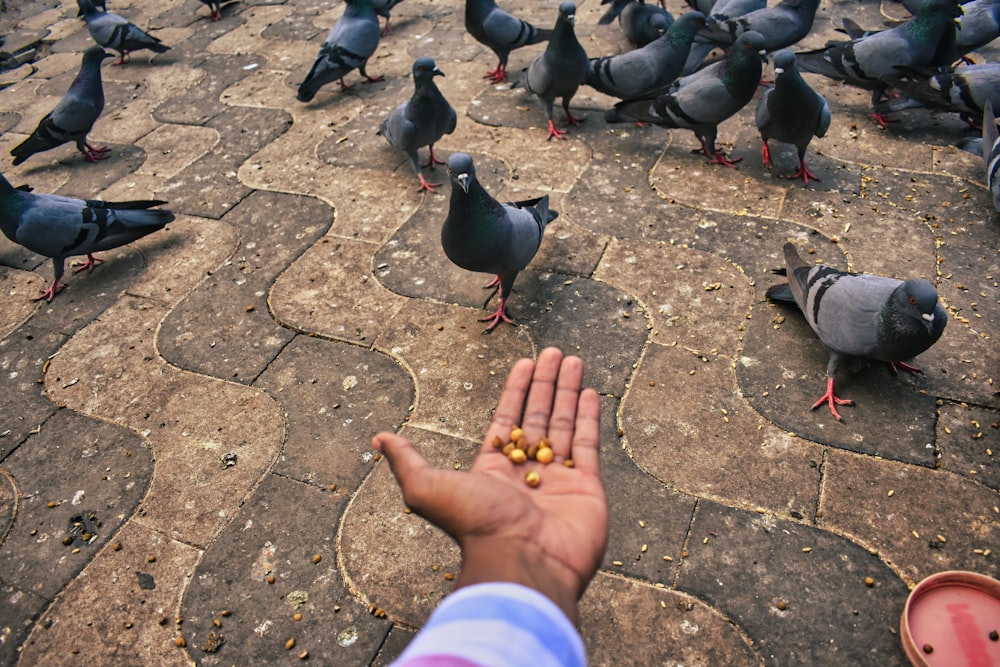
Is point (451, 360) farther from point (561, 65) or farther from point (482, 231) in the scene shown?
point (561, 65)

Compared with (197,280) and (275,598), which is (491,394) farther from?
(197,280)

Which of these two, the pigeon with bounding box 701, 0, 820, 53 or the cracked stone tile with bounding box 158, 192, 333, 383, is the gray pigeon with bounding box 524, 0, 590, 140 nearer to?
the pigeon with bounding box 701, 0, 820, 53

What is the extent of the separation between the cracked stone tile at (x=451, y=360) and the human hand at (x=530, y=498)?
118 centimetres

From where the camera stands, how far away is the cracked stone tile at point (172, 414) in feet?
11.5

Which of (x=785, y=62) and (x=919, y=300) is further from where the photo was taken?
(x=785, y=62)

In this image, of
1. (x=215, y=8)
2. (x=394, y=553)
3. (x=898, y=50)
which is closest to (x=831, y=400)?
(x=394, y=553)

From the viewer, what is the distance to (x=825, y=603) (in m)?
2.85

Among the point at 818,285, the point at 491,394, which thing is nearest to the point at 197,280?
the point at 491,394

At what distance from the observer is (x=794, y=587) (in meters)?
2.91

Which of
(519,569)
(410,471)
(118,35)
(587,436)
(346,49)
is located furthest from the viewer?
(118,35)

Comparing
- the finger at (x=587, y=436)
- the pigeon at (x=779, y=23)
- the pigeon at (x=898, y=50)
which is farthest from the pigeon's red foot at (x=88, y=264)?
the pigeon at (x=898, y=50)

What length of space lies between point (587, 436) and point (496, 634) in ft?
3.94

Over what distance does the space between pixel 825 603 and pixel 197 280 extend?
14.7ft

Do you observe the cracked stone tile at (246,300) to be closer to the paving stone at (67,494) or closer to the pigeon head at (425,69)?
the paving stone at (67,494)
